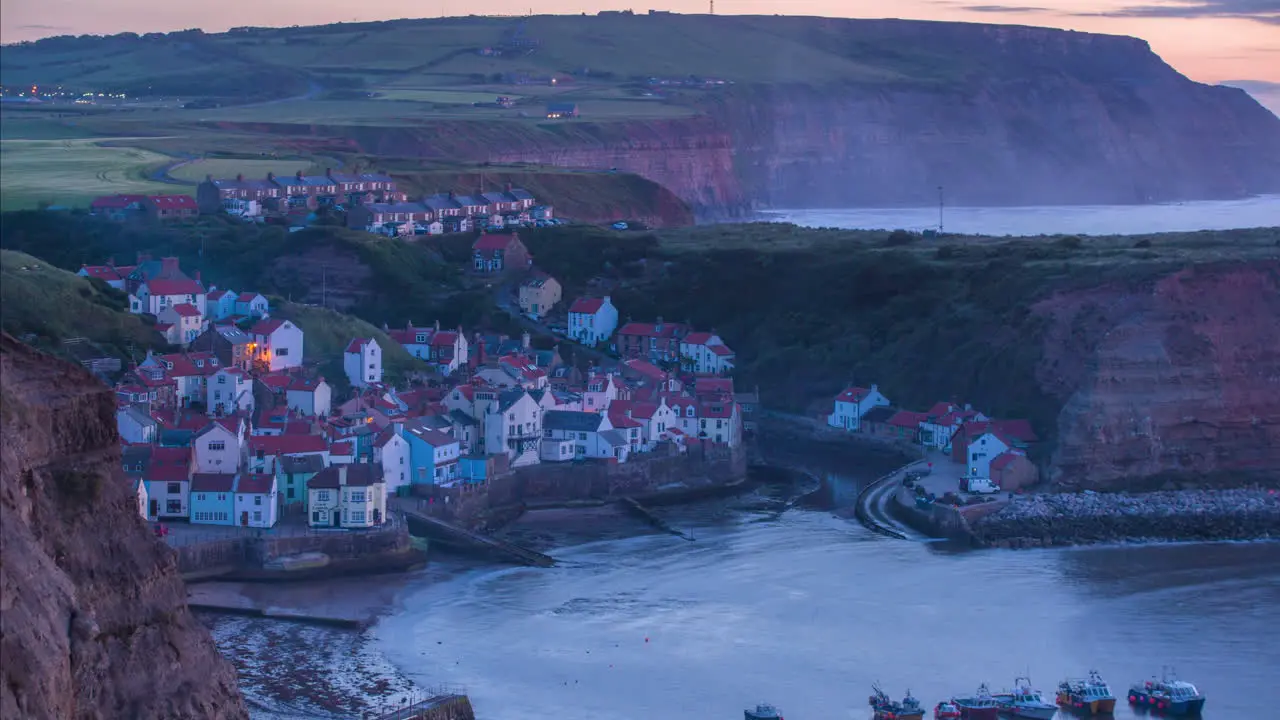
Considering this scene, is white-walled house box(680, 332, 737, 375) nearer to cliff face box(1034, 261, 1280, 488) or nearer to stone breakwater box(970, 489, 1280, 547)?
cliff face box(1034, 261, 1280, 488)

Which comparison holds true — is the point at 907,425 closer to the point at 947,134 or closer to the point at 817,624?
the point at 817,624

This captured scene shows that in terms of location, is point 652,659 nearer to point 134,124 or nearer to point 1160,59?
point 134,124

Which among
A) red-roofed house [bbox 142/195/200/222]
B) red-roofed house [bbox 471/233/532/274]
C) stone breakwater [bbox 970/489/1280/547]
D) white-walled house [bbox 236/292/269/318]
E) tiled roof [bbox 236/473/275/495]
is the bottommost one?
stone breakwater [bbox 970/489/1280/547]

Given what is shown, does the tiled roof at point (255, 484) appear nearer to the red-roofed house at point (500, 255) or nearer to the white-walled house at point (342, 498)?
the white-walled house at point (342, 498)

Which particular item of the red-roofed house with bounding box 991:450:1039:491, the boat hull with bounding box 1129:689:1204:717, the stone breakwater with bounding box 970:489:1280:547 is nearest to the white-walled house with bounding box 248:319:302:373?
the red-roofed house with bounding box 991:450:1039:491

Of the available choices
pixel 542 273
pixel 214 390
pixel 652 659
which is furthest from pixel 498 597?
pixel 542 273

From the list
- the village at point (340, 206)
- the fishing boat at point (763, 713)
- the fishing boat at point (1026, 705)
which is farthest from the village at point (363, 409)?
the fishing boat at point (1026, 705)
